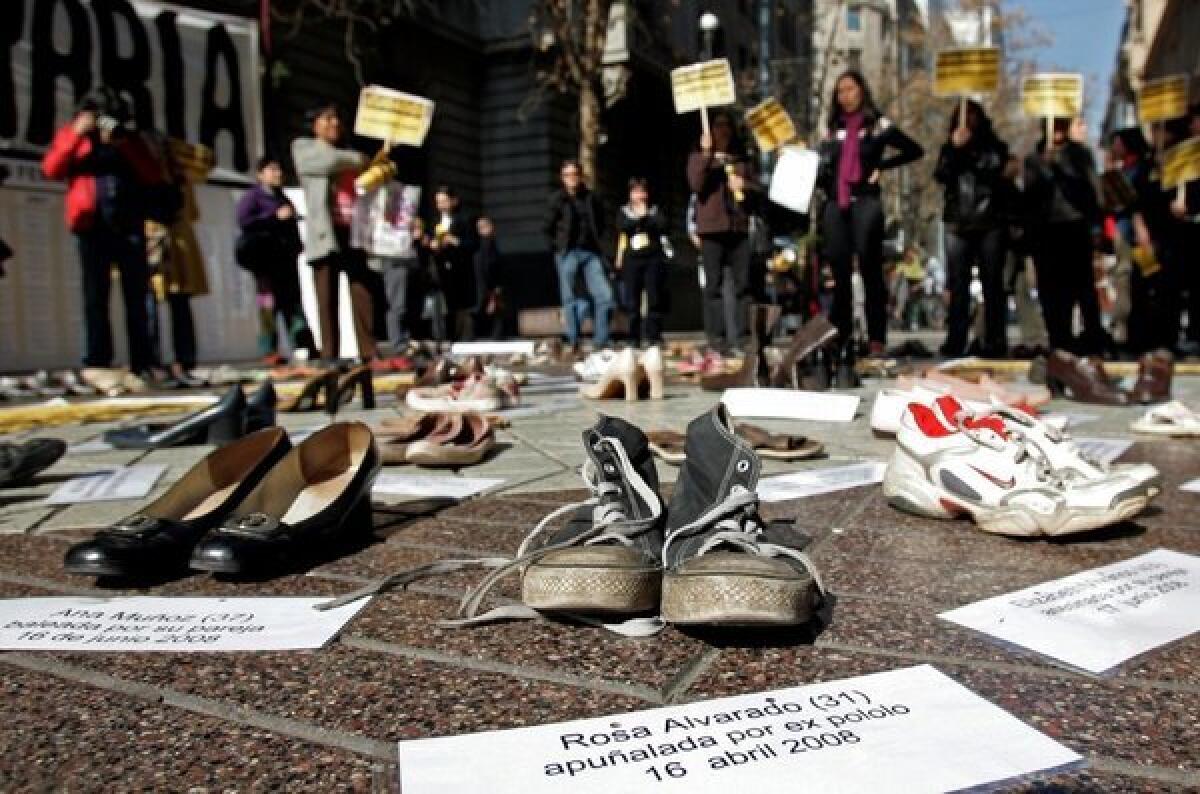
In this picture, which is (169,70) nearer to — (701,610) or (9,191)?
(9,191)

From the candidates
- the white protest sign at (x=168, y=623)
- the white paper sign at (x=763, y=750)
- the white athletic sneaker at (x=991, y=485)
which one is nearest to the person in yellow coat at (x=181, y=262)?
the white protest sign at (x=168, y=623)

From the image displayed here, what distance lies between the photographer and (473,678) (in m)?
1.48

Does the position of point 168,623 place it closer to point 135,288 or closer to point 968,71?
point 135,288

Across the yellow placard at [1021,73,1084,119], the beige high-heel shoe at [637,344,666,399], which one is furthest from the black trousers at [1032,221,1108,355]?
the beige high-heel shoe at [637,344,666,399]

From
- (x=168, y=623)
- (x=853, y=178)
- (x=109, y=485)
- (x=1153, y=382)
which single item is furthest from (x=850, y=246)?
(x=168, y=623)

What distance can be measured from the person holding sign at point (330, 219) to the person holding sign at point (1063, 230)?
5.31 metres

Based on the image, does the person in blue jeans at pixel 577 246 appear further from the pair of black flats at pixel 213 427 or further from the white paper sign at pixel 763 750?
the white paper sign at pixel 763 750

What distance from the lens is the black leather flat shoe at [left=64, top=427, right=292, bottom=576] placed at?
1933 millimetres

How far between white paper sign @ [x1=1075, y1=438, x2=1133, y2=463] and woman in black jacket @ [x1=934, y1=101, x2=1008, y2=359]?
483cm

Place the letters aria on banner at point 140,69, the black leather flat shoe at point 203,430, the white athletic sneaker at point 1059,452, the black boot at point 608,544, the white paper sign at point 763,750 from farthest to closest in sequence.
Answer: the letters aria on banner at point 140,69, the black leather flat shoe at point 203,430, the white athletic sneaker at point 1059,452, the black boot at point 608,544, the white paper sign at point 763,750

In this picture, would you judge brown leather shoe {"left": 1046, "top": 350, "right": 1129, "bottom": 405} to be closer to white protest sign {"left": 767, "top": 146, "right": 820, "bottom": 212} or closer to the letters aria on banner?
white protest sign {"left": 767, "top": 146, "right": 820, "bottom": 212}

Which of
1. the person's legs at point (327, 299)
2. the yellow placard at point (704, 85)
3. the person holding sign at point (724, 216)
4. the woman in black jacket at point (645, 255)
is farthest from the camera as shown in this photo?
the woman in black jacket at point (645, 255)

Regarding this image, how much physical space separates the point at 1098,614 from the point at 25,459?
119 inches

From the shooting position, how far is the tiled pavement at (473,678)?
1201 mm
